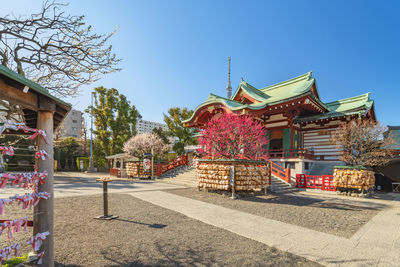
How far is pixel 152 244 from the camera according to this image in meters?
3.99

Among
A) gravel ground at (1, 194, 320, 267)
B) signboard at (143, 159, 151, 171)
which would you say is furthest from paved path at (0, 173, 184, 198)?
signboard at (143, 159, 151, 171)

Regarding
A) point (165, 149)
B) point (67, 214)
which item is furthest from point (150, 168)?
point (67, 214)

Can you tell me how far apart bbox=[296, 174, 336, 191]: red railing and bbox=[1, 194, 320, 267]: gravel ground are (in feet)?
32.4

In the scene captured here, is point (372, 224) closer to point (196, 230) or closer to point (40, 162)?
point (196, 230)

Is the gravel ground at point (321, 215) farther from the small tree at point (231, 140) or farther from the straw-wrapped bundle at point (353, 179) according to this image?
the small tree at point (231, 140)

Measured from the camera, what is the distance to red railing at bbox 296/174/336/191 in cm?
1187

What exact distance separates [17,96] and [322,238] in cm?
610

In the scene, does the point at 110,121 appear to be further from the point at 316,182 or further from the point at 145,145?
the point at 316,182

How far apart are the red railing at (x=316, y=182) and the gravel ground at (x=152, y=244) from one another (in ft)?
32.4

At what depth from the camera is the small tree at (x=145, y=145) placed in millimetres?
26998

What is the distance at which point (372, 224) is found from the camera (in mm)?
5703

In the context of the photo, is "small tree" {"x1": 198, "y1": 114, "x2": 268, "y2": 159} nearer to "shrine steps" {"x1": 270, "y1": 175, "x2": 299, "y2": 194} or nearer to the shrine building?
"shrine steps" {"x1": 270, "y1": 175, "x2": 299, "y2": 194}

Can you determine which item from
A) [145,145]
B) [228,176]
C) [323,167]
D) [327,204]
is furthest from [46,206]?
[145,145]

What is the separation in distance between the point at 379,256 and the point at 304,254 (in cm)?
136
